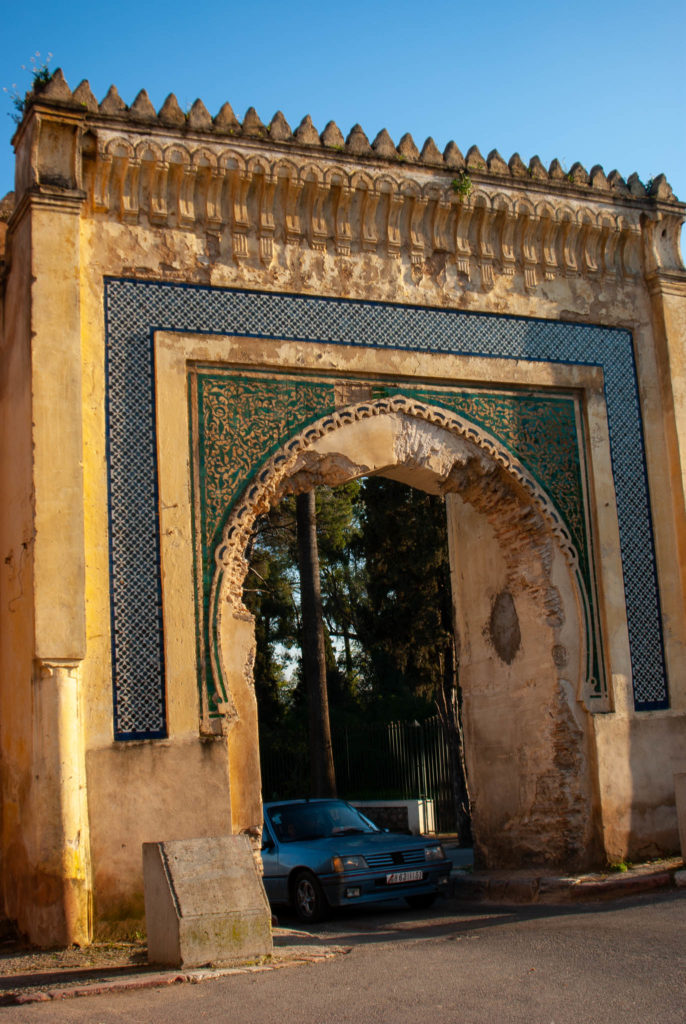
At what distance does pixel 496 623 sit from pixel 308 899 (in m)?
2.80

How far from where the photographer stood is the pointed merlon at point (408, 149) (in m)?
8.96

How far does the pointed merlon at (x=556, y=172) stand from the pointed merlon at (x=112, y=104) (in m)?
3.62

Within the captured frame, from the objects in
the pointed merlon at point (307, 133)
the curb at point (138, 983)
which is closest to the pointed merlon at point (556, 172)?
the pointed merlon at point (307, 133)

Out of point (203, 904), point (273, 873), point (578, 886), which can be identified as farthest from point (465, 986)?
point (273, 873)

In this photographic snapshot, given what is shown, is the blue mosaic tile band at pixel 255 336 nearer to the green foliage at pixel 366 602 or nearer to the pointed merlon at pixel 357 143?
the pointed merlon at pixel 357 143

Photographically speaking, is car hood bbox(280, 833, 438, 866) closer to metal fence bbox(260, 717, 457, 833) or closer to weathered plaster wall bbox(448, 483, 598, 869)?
weathered plaster wall bbox(448, 483, 598, 869)

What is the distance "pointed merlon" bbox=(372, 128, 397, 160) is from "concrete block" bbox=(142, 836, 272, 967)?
550cm

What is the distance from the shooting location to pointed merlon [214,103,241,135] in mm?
8398

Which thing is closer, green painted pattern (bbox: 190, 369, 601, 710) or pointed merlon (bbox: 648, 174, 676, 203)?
green painted pattern (bbox: 190, 369, 601, 710)

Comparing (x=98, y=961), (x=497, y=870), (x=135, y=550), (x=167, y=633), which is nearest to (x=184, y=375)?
(x=135, y=550)

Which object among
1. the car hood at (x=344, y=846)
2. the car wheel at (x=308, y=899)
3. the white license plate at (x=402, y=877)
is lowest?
the car wheel at (x=308, y=899)

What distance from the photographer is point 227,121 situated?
8.44 metres

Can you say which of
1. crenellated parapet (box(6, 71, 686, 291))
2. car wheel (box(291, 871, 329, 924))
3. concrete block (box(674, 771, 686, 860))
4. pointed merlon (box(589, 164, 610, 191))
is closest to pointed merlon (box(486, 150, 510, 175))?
crenellated parapet (box(6, 71, 686, 291))

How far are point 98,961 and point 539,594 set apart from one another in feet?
14.6
